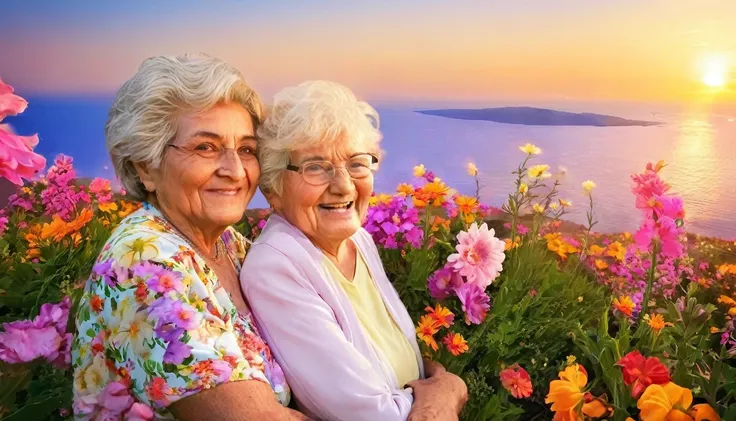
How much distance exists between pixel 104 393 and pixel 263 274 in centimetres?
49

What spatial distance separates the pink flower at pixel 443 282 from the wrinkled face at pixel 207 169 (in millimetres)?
891

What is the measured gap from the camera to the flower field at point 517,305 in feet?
6.00

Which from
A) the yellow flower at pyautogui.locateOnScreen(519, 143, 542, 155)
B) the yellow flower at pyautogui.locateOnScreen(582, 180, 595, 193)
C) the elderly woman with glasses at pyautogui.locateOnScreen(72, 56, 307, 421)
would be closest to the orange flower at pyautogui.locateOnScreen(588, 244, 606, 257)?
the yellow flower at pyautogui.locateOnScreen(582, 180, 595, 193)

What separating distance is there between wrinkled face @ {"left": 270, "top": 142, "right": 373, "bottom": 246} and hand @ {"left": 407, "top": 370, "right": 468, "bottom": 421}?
1.63ft

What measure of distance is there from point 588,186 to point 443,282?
94 cm

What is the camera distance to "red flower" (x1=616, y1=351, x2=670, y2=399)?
6.21 feet

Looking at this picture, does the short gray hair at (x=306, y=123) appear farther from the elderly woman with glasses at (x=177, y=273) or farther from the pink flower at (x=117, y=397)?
the pink flower at (x=117, y=397)

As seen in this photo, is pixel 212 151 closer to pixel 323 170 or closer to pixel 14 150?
pixel 323 170

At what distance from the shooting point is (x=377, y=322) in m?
2.09

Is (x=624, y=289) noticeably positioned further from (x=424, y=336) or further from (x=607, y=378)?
(x=424, y=336)

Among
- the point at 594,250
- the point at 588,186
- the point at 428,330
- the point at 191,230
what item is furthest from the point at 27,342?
the point at 594,250

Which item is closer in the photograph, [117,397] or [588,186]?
[117,397]

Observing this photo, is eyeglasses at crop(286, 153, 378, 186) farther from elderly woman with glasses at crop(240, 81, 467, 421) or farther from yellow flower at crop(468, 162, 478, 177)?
yellow flower at crop(468, 162, 478, 177)

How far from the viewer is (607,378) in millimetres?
2129
